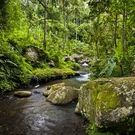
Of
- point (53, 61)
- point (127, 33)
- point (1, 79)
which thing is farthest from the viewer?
point (53, 61)

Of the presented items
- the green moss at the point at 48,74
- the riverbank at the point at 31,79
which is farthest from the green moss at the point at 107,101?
the green moss at the point at 48,74

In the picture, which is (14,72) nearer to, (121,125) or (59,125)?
(59,125)

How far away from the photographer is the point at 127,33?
18.3 ft

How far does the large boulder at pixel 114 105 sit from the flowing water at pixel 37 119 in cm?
65

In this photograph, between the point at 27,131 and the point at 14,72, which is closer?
the point at 27,131

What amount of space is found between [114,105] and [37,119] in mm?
2044

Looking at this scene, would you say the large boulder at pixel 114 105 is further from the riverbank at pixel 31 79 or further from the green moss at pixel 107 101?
the riverbank at pixel 31 79

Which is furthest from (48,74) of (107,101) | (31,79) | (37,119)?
(107,101)

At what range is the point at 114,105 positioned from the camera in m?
2.12

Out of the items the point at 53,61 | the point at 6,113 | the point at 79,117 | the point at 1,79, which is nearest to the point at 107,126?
the point at 79,117

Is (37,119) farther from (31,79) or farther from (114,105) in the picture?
(31,79)

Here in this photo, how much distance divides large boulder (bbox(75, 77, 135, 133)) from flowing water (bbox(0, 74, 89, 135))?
65 centimetres

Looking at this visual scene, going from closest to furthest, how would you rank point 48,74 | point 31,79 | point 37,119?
point 37,119 → point 31,79 → point 48,74

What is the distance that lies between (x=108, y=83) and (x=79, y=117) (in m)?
1.36
